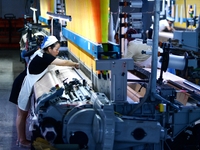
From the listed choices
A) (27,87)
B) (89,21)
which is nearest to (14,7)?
(27,87)

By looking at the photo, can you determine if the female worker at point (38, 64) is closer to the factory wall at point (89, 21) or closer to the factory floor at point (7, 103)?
the factory wall at point (89, 21)

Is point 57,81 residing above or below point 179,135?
above

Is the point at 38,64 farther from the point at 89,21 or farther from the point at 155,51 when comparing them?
the point at 155,51

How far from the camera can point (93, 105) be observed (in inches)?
132

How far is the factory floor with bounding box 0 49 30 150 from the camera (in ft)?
17.0

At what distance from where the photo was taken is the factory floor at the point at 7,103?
17.0 feet

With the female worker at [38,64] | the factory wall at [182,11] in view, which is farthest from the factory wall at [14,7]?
the female worker at [38,64]

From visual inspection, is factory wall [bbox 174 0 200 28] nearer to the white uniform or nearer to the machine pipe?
the white uniform

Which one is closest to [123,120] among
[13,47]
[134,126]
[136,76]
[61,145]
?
[134,126]

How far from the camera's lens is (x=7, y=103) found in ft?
23.2

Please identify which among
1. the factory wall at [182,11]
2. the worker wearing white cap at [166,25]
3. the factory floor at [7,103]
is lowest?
the factory floor at [7,103]

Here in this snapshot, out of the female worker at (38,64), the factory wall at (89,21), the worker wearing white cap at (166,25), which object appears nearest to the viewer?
the factory wall at (89,21)

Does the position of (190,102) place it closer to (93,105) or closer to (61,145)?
(93,105)

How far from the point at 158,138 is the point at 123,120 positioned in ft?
1.05
